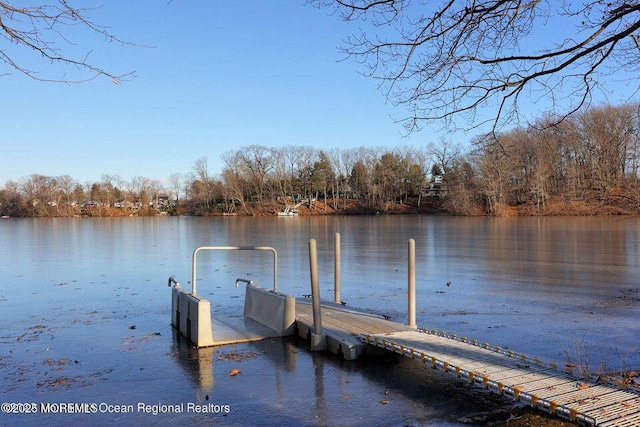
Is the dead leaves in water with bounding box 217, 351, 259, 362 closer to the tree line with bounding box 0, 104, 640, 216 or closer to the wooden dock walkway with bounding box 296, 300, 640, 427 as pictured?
the wooden dock walkway with bounding box 296, 300, 640, 427

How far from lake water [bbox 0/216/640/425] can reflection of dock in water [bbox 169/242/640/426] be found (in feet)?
0.98

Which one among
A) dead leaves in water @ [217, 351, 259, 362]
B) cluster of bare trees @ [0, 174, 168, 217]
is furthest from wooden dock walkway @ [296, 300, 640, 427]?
cluster of bare trees @ [0, 174, 168, 217]

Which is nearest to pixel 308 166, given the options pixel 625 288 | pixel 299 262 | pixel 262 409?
pixel 299 262

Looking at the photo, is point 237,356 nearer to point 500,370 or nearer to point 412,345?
point 412,345

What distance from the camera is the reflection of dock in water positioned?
4391 millimetres

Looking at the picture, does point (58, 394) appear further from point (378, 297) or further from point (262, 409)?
point (378, 297)

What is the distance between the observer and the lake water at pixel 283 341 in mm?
5230

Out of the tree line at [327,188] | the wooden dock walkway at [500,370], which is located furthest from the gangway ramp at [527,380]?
the tree line at [327,188]

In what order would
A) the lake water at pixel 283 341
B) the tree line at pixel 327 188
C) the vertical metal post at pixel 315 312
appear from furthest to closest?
the tree line at pixel 327 188
the vertical metal post at pixel 315 312
the lake water at pixel 283 341

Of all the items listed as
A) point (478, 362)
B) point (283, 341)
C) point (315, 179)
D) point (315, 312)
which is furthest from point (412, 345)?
point (315, 179)

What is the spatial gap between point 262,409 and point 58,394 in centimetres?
233

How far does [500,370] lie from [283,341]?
3.60m

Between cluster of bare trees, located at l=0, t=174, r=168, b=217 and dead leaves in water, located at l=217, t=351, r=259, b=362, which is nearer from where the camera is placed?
dead leaves in water, located at l=217, t=351, r=259, b=362

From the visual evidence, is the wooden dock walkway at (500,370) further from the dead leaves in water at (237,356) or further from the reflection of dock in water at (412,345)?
the dead leaves in water at (237,356)
